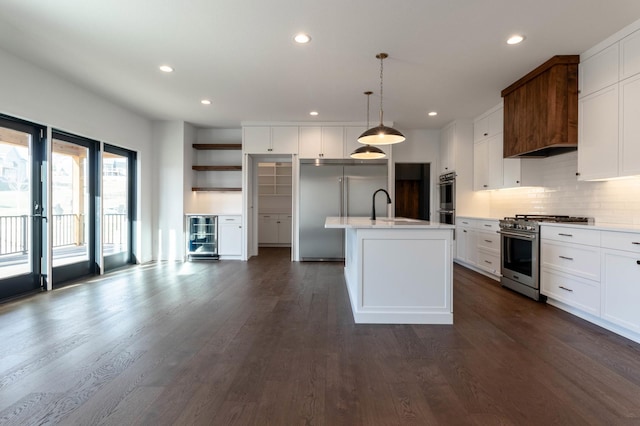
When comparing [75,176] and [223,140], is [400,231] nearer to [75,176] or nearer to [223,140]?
[75,176]

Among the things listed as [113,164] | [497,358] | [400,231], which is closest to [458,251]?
[400,231]

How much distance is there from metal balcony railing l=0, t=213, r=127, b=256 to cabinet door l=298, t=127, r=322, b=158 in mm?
3200

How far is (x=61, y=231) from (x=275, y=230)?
4.61 meters

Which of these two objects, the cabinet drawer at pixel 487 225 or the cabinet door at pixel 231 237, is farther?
the cabinet door at pixel 231 237

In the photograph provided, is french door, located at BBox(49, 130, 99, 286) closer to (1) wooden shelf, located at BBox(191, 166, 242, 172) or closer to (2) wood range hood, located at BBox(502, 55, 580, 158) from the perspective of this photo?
(1) wooden shelf, located at BBox(191, 166, 242, 172)

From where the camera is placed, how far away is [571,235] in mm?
3141

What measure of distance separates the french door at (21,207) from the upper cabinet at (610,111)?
19.2ft

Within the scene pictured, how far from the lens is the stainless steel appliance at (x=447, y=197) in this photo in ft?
19.5

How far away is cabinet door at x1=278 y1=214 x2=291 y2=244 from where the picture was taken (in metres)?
8.28

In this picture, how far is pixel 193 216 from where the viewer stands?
20.2 feet

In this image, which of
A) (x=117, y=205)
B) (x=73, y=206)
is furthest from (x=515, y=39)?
(x=117, y=205)

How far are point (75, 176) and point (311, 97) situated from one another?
336 centimetres

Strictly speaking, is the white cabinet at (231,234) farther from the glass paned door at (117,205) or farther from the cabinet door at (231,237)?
the glass paned door at (117,205)

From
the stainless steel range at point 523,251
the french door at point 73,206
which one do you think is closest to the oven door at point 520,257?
the stainless steel range at point 523,251
